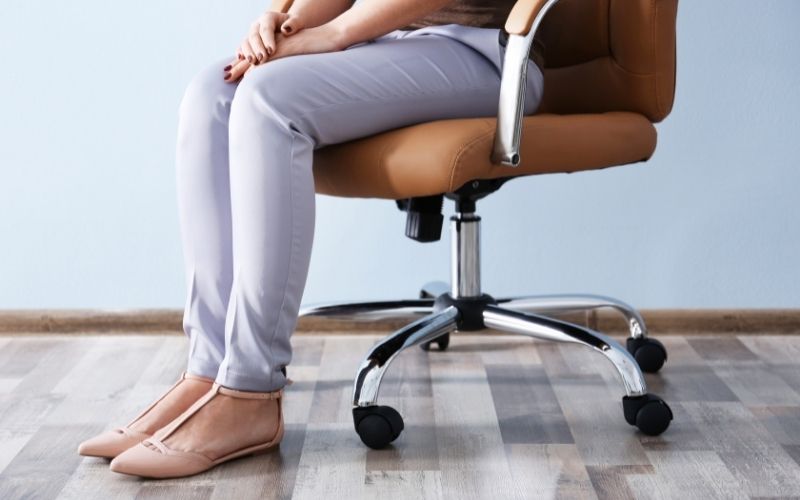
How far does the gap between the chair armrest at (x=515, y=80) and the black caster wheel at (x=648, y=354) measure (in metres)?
0.68

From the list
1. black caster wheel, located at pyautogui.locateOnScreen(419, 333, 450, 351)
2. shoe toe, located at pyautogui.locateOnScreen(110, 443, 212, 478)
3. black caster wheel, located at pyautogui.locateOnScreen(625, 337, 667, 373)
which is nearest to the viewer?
shoe toe, located at pyautogui.locateOnScreen(110, 443, 212, 478)

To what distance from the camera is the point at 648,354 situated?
7.07 ft

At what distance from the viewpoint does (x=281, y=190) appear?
1.59 meters

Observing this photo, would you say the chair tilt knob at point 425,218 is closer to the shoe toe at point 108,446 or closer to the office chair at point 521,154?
the office chair at point 521,154

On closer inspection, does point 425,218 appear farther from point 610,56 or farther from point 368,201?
point 368,201

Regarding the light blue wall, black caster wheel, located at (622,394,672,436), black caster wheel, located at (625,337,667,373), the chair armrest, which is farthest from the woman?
the light blue wall

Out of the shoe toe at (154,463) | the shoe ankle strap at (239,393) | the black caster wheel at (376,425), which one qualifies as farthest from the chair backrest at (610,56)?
the shoe toe at (154,463)

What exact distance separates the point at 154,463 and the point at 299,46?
25.2 inches

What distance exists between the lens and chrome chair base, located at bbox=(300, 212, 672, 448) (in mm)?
1729

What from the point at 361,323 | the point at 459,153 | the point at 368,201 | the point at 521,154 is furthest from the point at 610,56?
the point at 361,323

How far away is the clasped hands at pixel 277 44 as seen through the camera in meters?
1.73

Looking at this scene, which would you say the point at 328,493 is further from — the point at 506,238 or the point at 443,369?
the point at 506,238

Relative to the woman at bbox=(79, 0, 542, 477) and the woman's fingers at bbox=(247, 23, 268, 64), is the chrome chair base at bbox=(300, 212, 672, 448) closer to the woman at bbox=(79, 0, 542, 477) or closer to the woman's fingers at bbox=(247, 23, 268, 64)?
the woman at bbox=(79, 0, 542, 477)

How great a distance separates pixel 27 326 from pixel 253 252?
1122 mm
